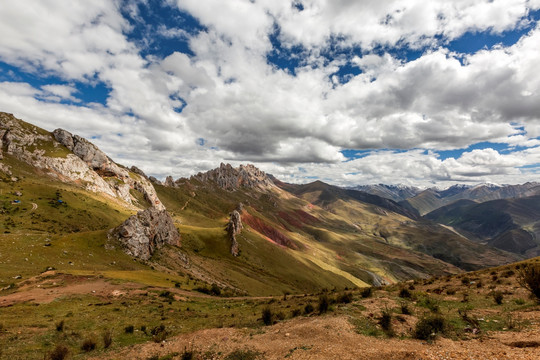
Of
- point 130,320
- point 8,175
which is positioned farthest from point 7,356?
point 8,175

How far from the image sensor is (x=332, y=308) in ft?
71.8

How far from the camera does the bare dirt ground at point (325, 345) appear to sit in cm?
1226

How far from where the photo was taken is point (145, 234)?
237 ft

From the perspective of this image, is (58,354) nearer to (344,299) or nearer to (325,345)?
(325,345)

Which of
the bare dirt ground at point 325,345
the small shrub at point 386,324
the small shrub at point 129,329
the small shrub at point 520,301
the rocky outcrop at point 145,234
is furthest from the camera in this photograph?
the rocky outcrop at point 145,234

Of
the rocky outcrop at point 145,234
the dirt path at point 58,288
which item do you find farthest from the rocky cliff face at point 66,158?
the dirt path at point 58,288

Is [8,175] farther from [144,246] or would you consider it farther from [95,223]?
[144,246]

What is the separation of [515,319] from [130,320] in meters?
33.7

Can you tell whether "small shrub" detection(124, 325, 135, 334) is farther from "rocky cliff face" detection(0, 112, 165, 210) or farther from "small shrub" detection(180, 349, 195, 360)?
"rocky cliff face" detection(0, 112, 165, 210)

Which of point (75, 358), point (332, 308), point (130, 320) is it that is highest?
point (332, 308)

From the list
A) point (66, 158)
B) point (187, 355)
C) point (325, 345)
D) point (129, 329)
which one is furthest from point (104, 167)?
point (325, 345)

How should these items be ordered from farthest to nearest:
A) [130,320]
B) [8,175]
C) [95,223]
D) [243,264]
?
[243,264] < [8,175] < [95,223] < [130,320]

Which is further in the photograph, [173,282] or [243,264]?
[243,264]

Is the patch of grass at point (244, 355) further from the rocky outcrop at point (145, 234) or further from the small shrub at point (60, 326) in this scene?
the rocky outcrop at point (145, 234)
